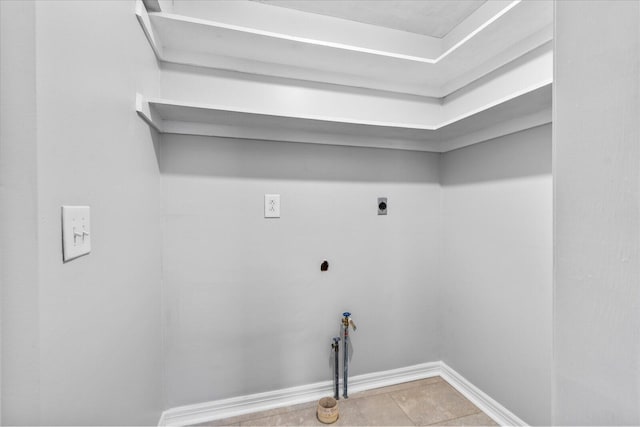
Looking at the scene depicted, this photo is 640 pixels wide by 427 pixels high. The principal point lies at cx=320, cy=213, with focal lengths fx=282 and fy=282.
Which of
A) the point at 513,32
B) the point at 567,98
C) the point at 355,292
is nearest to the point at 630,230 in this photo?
the point at 567,98

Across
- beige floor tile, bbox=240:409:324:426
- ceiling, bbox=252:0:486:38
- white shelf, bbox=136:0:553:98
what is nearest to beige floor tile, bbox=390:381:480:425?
beige floor tile, bbox=240:409:324:426

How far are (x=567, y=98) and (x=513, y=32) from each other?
1.32 m

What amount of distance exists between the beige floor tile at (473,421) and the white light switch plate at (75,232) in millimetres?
1768

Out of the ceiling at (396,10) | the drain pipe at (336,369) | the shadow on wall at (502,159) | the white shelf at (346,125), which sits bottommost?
the drain pipe at (336,369)

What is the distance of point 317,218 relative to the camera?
1698 mm

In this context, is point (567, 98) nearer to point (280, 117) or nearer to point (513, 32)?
point (280, 117)

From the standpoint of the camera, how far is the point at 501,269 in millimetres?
1518

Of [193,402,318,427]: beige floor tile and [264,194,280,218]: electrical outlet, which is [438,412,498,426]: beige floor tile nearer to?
[193,402,318,427]: beige floor tile

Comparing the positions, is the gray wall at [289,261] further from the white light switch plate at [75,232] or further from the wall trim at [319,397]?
the white light switch plate at [75,232]

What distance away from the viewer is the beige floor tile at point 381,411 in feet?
4.90

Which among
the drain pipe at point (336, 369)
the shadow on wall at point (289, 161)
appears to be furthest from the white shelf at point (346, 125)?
the drain pipe at point (336, 369)

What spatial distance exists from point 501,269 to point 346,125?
1.14 meters

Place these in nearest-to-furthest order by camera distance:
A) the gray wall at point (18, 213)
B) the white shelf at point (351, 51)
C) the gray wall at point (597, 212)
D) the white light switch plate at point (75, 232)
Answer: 1. the gray wall at point (597, 212)
2. the gray wall at point (18, 213)
3. the white light switch plate at point (75, 232)
4. the white shelf at point (351, 51)

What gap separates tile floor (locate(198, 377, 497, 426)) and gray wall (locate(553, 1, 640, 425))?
1.44 m
